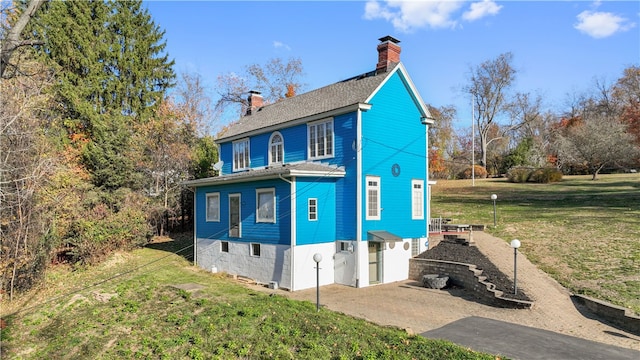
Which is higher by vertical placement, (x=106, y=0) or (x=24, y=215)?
(x=106, y=0)

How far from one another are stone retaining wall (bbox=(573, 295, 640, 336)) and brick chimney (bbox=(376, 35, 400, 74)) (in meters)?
12.0

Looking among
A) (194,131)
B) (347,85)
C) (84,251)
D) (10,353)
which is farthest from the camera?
(194,131)

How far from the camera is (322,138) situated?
18109mm

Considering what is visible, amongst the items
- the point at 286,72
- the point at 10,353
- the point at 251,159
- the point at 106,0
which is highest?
the point at 106,0

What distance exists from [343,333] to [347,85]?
1277 cm

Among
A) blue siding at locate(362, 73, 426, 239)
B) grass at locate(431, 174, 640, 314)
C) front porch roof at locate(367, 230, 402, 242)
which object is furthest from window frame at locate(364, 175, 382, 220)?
grass at locate(431, 174, 640, 314)

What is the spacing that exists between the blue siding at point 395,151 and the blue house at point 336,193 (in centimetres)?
5

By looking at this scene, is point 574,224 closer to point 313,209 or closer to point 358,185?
point 358,185

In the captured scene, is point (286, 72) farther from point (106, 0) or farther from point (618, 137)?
point (618, 137)

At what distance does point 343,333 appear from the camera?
32.5ft

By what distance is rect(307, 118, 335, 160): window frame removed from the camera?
17703 mm

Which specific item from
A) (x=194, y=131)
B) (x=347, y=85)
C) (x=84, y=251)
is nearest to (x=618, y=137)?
(x=347, y=85)

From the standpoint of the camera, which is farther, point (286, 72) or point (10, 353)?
point (286, 72)

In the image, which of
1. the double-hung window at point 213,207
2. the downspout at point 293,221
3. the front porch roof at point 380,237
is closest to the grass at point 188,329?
the downspout at point 293,221
